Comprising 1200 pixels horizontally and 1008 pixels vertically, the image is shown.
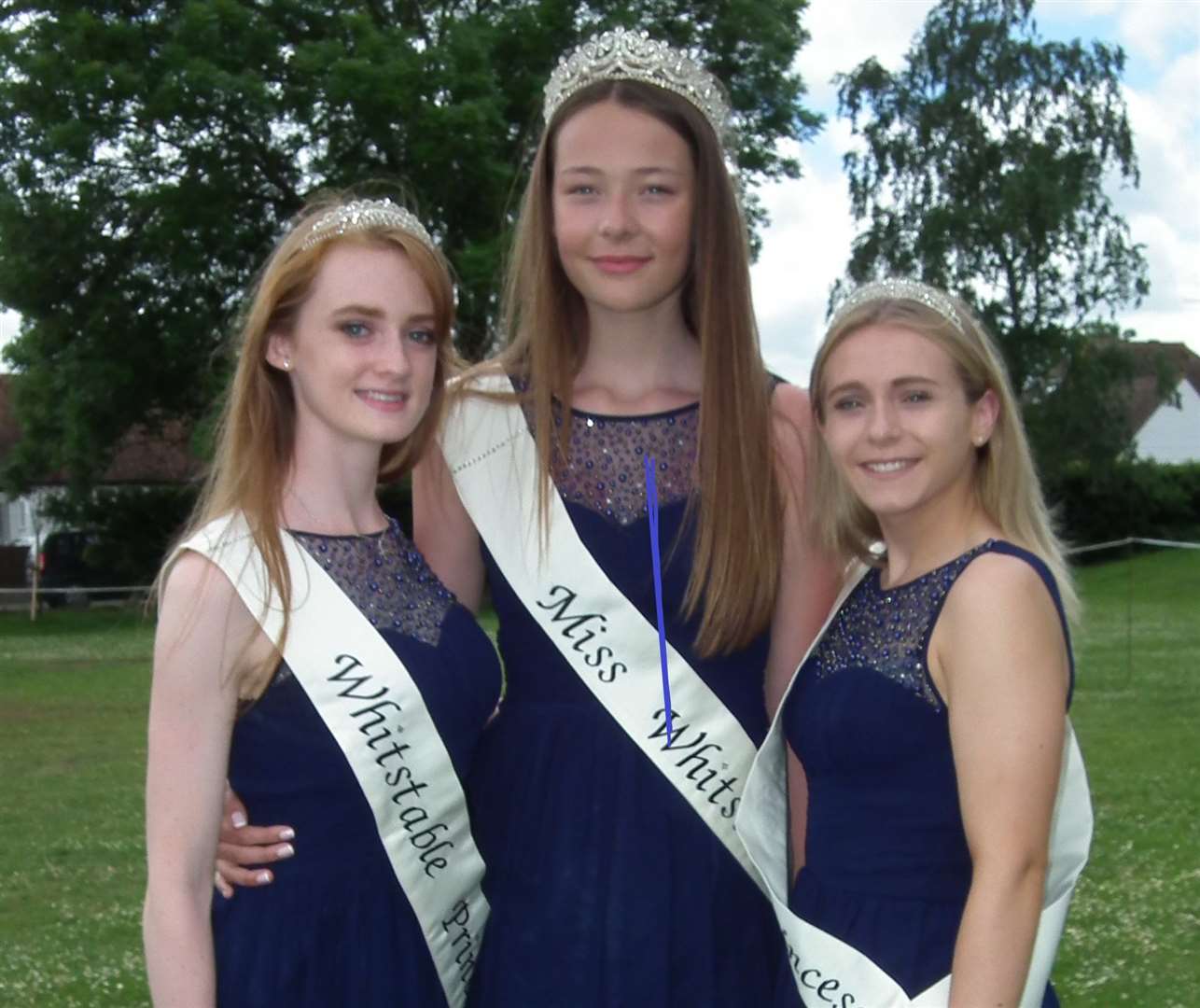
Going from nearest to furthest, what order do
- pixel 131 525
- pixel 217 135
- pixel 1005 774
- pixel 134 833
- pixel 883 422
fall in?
1. pixel 1005 774
2. pixel 883 422
3. pixel 134 833
4. pixel 217 135
5. pixel 131 525

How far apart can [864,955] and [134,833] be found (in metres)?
6.11

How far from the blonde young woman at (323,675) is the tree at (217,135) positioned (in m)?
15.3

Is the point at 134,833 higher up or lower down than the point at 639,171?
lower down

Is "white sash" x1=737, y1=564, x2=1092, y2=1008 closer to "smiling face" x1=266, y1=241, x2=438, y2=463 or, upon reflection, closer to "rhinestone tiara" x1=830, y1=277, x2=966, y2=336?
"rhinestone tiara" x1=830, y1=277, x2=966, y2=336

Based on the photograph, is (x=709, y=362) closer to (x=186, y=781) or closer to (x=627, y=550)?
(x=627, y=550)

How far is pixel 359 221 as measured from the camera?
224 cm

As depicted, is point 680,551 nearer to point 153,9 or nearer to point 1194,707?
point 1194,707

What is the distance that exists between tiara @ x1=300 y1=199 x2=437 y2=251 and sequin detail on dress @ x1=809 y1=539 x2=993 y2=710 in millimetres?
810

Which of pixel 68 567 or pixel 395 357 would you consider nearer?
pixel 395 357

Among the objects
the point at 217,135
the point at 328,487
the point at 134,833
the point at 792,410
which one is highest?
the point at 217,135

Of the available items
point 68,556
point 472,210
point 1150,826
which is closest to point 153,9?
point 472,210

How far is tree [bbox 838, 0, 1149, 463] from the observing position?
91.4 feet

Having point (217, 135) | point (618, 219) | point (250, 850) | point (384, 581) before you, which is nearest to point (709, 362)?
point (618, 219)

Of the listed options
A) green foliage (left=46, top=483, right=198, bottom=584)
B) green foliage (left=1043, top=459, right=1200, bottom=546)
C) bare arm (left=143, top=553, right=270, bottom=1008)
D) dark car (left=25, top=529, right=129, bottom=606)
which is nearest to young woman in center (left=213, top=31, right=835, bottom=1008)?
bare arm (left=143, top=553, right=270, bottom=1008)
